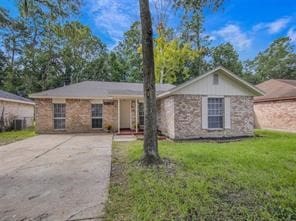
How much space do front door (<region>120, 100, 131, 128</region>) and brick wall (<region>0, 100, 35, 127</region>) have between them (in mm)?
9284

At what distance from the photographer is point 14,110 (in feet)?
61.3

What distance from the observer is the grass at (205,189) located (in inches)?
129

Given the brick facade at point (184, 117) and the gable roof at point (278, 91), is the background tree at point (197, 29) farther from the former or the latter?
the gable roof at point (278, 91)

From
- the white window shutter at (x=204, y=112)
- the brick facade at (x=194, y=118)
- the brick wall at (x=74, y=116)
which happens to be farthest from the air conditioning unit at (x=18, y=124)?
the white window shutter at (x=204, y=112)

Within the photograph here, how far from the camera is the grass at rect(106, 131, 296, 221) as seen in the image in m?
3.27

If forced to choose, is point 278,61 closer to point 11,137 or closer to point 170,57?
point 170,57

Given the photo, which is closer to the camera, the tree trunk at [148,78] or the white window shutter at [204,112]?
the tree trunk at [148,78]

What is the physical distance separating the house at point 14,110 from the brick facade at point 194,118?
13032mm

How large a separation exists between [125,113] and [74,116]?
354cm

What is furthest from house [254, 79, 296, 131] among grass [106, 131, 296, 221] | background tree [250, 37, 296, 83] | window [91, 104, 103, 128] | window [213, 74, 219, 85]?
background tree [250, 37, 296, 83]

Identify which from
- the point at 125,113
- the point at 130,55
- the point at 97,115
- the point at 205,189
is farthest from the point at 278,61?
the point at 205,189

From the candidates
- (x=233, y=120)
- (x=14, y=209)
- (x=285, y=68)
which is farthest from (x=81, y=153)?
(x=285, y=68)

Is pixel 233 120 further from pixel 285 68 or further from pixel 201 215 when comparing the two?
pixel 285 68

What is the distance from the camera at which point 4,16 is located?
703 centimetres
